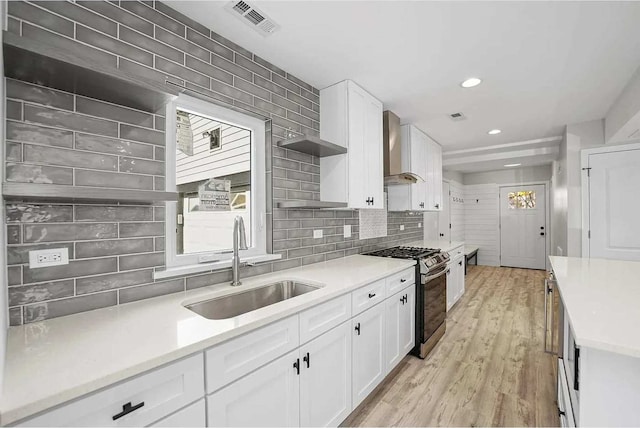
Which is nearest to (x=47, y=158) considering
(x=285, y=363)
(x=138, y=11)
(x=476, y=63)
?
(x=138, y=11)

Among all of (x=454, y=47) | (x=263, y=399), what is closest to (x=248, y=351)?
(x=263, y=399)

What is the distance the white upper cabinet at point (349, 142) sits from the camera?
2494mm

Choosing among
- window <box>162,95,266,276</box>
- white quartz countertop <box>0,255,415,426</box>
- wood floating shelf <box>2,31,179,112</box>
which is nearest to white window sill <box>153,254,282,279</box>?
window <box>162,95,266,276</box>

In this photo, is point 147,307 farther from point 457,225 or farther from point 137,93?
point 457,225

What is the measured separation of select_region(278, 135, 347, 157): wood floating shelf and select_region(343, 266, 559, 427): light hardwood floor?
76.0 inches

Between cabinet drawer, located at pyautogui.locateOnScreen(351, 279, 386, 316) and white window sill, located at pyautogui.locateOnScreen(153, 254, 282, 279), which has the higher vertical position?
white window sill, located at pyautogui.locateOnScreen(153, 254, 282, 279)

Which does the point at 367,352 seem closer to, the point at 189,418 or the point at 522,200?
the point at 189,418

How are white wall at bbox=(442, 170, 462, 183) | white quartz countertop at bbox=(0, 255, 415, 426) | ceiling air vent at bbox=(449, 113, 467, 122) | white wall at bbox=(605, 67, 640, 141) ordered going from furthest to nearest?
white wall at bbox=(442, 170, 462, 183)
ceiling air vent at bbox=(449, 113, 467, 122)
white wall at bbox=(605, 67, 640, 141)
white quartz countertop at bbox=(0, 255, 415, 426)

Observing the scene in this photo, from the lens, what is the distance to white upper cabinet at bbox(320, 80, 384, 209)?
2.49 meters

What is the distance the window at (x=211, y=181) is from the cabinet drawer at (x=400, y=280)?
103 centimetres

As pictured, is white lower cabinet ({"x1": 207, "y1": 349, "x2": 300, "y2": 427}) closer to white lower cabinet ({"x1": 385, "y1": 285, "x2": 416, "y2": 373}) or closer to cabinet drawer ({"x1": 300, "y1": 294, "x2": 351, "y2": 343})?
cabinet drawer ({"x1": 300, "y1": 294, "x2": 351, "y2": 343})

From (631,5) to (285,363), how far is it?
270 cm

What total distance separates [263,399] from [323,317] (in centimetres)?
50

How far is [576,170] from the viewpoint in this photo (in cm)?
359
